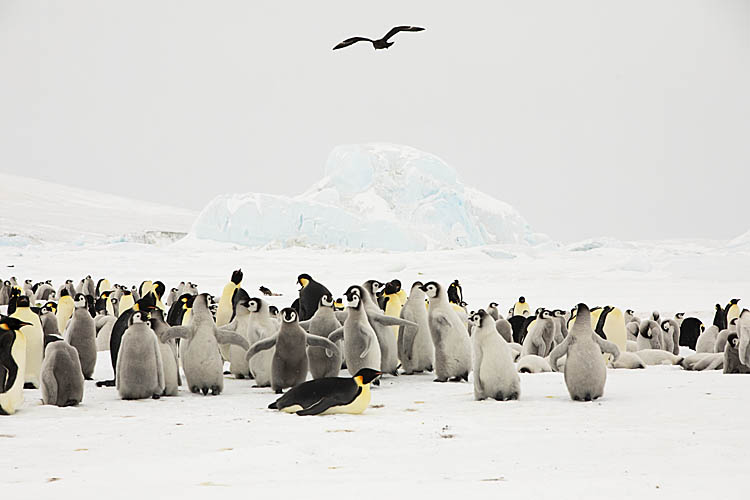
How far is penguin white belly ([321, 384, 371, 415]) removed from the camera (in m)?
5.39

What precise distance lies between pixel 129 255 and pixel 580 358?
92.6ft

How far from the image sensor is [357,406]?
17.7 ft

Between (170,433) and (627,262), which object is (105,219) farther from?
(170,433)

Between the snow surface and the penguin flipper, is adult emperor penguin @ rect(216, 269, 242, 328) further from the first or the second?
the penguin flipper

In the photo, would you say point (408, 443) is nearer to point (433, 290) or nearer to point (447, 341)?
point (447, 341)

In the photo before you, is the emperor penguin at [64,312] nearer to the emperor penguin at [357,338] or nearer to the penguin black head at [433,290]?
the emperor penguin at [357,338]

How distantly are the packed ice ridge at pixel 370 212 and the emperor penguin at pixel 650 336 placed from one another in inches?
1000

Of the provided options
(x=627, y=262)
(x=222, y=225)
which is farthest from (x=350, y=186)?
(x=627, y=262)

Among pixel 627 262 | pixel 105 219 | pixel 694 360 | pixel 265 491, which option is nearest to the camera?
pixel 265 491

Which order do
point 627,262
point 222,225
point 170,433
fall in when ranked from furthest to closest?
1. point 222,225
2. point 627,262
3. point 170,433

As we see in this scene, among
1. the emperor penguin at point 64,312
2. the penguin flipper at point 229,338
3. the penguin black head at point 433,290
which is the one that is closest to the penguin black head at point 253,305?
the penguin flipper at point 229,338

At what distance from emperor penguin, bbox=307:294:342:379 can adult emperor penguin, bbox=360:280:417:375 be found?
32 cm

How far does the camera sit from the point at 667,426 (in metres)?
4.79

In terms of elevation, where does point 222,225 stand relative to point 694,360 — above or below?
above
